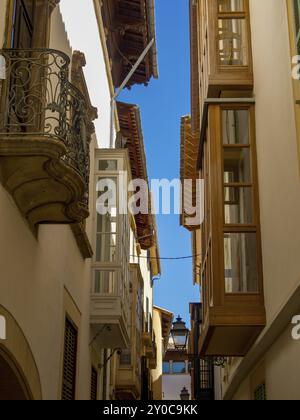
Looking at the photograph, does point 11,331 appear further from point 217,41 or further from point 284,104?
point 217,41

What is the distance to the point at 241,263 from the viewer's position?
10.1 meters

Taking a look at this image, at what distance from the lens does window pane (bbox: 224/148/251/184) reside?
10742mm

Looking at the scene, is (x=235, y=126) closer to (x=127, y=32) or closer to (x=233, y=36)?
(x=233, y=36)

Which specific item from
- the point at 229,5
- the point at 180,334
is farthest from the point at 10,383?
the point at 180,334

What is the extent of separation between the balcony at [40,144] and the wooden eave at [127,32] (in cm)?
1004

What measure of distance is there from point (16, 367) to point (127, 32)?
1358 cm

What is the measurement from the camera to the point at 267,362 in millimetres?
10109

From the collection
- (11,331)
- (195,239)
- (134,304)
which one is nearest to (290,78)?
(11,331)

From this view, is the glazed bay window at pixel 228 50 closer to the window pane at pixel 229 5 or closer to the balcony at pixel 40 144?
the window pane at pixel 229 5

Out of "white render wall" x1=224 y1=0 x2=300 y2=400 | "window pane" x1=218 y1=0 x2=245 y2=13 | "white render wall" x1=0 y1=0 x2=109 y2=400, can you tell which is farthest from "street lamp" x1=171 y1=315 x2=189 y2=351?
"window pane" x1=218 y1=0 x2=245 y2=13

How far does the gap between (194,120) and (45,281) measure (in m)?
11.2

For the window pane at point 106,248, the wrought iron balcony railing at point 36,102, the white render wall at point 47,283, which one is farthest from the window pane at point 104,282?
the wrought iron balcony railing at point 36,102

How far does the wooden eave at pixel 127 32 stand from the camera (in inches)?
753

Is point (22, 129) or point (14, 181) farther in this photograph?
point (22, 129)
